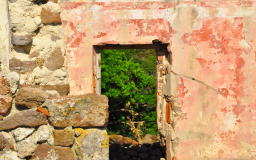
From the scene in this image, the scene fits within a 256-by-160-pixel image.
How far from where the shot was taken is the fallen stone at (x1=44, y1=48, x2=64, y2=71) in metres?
3.02

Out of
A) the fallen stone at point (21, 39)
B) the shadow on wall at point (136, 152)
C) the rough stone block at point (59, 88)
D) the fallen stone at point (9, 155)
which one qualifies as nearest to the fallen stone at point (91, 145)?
the rough stone block at point (59, 88)

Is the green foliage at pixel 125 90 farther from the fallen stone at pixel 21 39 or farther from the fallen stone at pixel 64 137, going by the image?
the fallen stone at pixel 21 39

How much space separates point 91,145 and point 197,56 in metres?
1.22

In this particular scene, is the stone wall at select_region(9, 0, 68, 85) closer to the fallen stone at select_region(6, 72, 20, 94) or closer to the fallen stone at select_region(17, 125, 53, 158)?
the fallen stone at select_region(6, 72, 20, 94)

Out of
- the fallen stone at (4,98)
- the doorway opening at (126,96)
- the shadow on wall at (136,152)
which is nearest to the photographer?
the fallen stone at (4,98)

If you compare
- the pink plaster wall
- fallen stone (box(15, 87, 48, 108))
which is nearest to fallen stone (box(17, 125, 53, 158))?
fallen stone (box(15, 87, 48, 108))

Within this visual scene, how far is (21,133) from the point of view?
113 inches

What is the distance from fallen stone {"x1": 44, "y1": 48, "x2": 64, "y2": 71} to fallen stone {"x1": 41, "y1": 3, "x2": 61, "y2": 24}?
248mm

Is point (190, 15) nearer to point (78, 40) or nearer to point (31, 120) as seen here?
point (78, 40)

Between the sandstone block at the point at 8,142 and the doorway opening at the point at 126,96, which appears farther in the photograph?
the doorway opening at the point at 126,96

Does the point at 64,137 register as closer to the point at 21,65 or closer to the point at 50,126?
the point at 50,126

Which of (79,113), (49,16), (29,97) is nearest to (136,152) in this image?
(79,113)

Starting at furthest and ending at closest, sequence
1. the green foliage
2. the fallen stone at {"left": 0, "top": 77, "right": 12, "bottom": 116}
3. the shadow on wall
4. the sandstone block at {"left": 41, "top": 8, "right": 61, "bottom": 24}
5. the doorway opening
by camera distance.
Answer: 1. the green foliage
2. the doorway opening
3. the shadow on wall
4. the sandstone block at {"left": 41, "top": 8, "right": 61, "bottom": 24}
5. the fallen stone at {"left": 0, "top": 77, "right": 12, "bottom": 116}

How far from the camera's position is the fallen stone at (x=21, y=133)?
2.87 m
